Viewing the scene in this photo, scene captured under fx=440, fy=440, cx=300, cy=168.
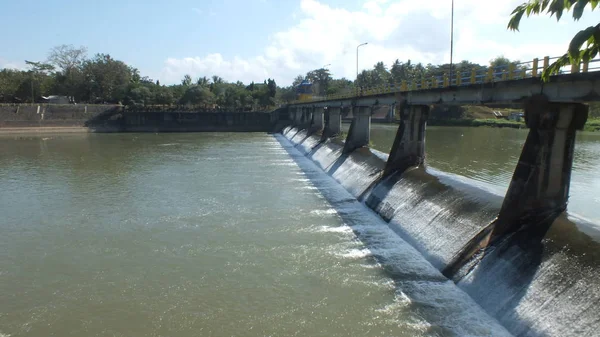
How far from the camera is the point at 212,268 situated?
15555mm

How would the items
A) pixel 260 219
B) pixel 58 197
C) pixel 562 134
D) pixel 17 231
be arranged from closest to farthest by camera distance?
pixel 562 134 < pixel 17 231 < pixel 260 219 < pixel 58 197

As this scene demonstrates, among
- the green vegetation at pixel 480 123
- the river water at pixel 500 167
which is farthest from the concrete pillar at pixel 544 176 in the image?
the green vegetation at pixel 480 123

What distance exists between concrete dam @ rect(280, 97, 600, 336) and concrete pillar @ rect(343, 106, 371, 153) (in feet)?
50.3

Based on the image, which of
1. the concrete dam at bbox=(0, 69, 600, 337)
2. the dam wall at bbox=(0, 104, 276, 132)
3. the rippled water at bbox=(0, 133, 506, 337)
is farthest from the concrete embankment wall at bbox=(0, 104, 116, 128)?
the concrete dam at bbox=(0, 69, 600, 337)

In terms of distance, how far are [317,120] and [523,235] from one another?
5038cm

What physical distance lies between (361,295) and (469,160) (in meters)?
29.0

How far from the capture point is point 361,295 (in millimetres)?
13453

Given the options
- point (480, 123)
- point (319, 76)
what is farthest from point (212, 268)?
point (319, 76)

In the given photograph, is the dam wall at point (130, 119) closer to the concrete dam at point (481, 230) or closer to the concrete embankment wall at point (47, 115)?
the concrete embankment wall at point (47, 115)

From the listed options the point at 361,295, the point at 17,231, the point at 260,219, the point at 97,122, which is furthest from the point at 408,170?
the point at 97,122

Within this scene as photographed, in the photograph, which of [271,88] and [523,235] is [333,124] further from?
[271,88]

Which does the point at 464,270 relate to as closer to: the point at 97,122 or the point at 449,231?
the point at 449,231

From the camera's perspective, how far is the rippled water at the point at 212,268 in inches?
473

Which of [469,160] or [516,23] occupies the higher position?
[516,23]
